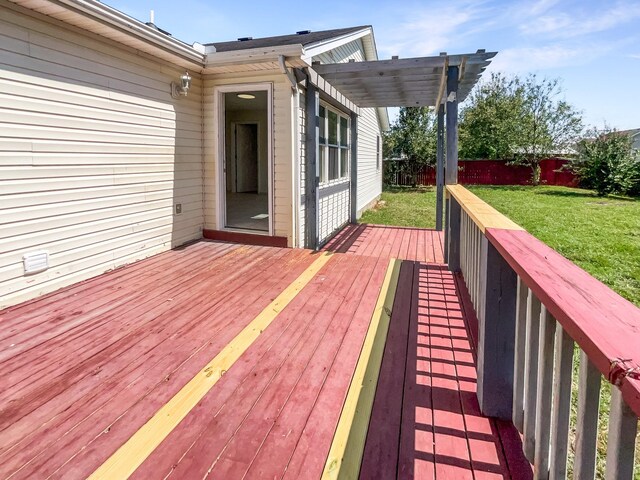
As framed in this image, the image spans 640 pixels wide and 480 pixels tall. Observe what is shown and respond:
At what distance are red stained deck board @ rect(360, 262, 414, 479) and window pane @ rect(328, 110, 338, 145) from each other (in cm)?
492

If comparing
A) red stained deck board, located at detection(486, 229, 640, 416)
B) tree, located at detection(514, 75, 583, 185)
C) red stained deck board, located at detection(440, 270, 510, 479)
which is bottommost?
red stained deck board, located at detection(440, 270, 510, 479)

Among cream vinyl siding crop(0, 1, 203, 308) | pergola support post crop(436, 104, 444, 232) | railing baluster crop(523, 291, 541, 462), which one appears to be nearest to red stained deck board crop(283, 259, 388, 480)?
railing baluster crop(523, 291, 541, 462)

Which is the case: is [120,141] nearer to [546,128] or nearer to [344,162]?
[344,162]

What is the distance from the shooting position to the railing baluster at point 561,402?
1.32 m

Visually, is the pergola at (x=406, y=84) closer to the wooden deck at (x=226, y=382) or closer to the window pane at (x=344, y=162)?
the window pane at (x=344, y=162)

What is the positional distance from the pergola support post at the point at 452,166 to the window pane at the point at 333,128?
2678 millimetres

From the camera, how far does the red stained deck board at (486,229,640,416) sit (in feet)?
2.63

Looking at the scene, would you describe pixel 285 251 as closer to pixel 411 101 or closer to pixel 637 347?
pixel 411 101

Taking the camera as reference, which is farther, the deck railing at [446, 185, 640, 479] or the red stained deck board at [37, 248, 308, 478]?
the red stained deck board at [37, 248, 308, 478]

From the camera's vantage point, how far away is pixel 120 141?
473cm

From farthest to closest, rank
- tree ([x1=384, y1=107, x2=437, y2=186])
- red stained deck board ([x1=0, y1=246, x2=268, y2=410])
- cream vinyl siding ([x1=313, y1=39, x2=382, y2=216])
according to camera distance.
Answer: tree ([x1=384, y1=107, x2=437, y2=186])
cream vinyl siding ([x1=313, y1=39, x2=382, y2=216])
red stained deck board ([x1=0, y1=246, x2=268, y2=410])

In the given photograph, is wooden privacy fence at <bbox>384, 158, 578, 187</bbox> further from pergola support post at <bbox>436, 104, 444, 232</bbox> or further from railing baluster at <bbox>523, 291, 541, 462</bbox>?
railing baluster at <bbox>523, 291, 541, 462</bbox>

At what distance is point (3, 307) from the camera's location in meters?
3.51

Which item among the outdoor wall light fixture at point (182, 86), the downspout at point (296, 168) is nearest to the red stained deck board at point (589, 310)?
the downspout at point (296, 168)
